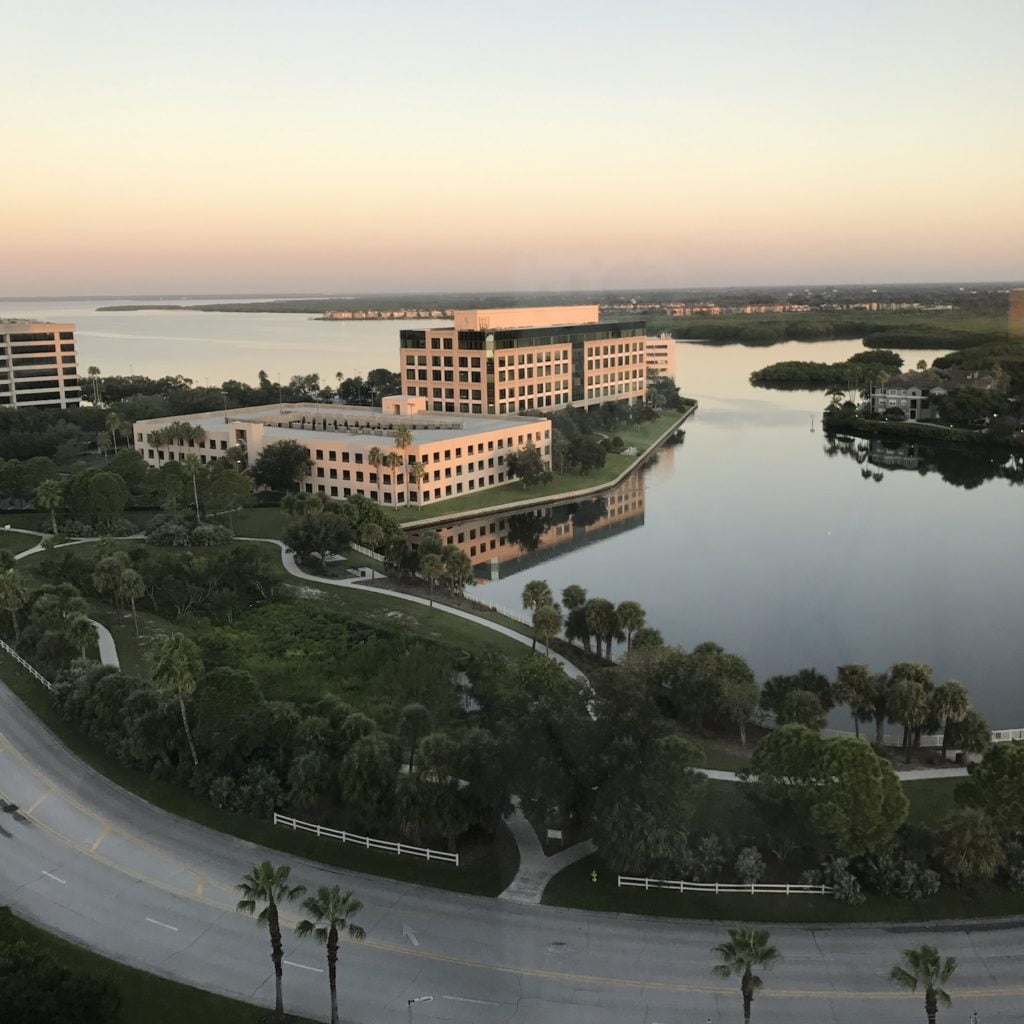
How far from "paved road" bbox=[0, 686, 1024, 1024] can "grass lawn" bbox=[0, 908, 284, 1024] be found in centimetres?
27

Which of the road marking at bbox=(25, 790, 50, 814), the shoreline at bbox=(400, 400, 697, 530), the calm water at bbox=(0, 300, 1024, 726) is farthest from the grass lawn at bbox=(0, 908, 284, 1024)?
the shoreline at bbox=(400, 400, 697, 530)

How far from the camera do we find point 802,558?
4856 cm

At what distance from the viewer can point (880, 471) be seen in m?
74.6

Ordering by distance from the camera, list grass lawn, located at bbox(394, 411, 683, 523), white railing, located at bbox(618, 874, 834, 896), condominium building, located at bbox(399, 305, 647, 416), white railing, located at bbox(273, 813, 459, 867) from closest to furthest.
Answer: white railing, located at bbox(618, 874, 834, 896), white railing, located at bbox(273, 813, 459, 867), grass lawn, located at bbox(394, 411, 683, 523), condominium building, located at bbox(399, 305, 647, 416)

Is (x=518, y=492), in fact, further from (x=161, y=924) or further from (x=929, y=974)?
(x=929, y=974)

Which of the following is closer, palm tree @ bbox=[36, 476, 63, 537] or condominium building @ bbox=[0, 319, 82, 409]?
palm tree @ bbox=[36, 476, 63, 537]

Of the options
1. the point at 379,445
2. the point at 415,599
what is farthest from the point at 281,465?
the point at 415,599

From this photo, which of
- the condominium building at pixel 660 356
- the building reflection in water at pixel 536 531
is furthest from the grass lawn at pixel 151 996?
the condominium building at pixel 660 356

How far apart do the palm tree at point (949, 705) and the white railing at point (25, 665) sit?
2438cm

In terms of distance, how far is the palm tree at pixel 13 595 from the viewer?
34.2m

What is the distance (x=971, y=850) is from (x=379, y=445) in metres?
44.2

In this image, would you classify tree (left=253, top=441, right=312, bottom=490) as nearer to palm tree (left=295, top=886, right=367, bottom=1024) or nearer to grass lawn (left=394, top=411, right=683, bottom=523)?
grass lawn (left=394, top=411, right=683, bottom=523)

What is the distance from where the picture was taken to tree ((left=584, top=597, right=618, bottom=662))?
33.8 meters

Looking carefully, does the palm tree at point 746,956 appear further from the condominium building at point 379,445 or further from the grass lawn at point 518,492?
the condominium building at point 379,445
